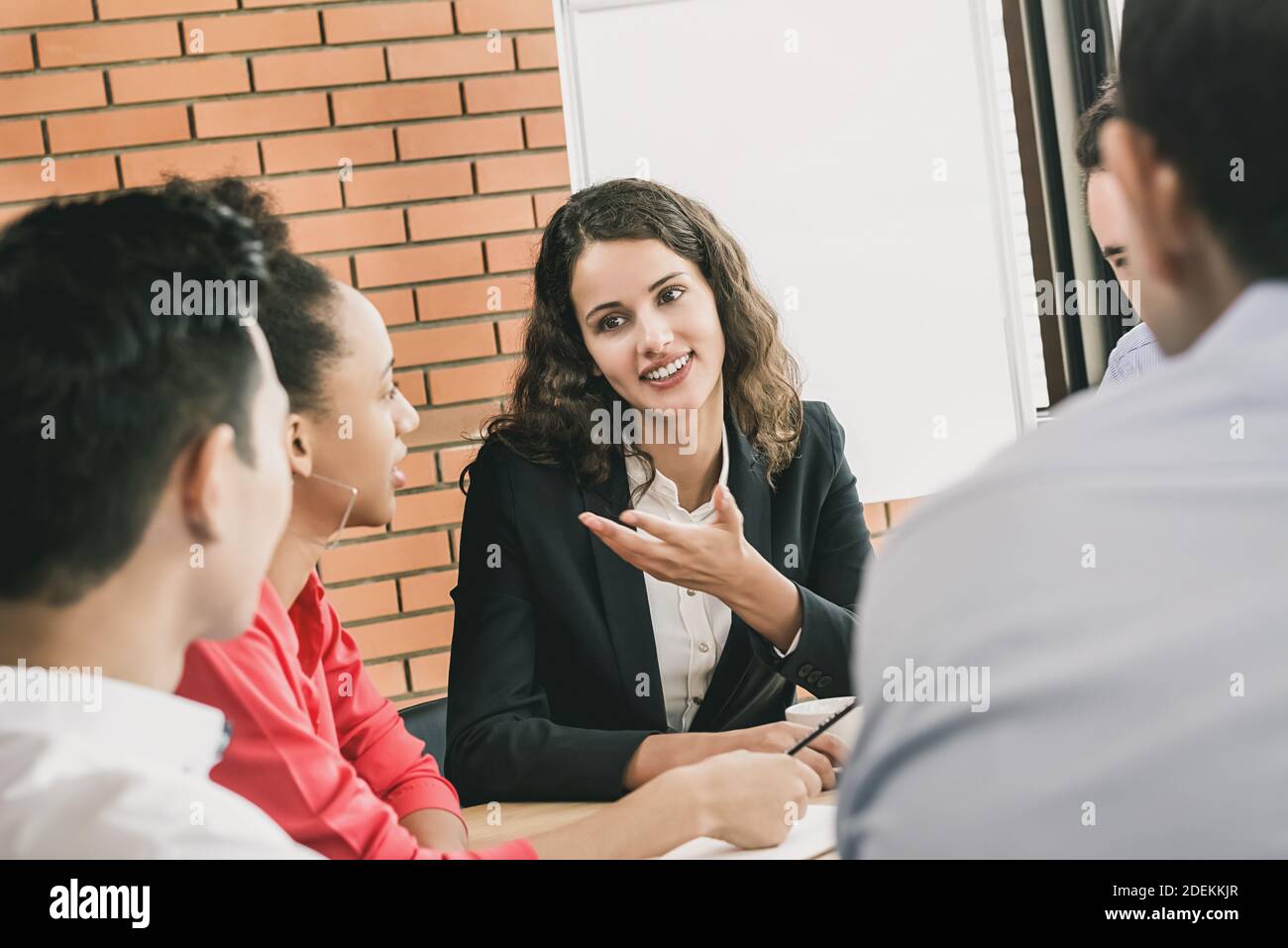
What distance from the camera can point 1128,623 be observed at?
500mm

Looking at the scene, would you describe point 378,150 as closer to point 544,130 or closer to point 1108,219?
point 544,130

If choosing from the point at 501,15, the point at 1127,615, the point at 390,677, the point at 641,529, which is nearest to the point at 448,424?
the point at 390,677

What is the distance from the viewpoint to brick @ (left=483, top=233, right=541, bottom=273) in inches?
110

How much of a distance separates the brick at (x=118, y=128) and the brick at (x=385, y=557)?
1059 mm

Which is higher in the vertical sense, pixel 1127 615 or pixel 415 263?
pixel 415 263

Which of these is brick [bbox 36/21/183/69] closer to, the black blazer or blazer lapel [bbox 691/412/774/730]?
the black blazer

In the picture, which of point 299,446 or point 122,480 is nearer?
point 122,480

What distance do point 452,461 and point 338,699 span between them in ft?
A: 4.06

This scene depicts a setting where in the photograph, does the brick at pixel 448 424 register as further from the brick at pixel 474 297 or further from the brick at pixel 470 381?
the brick at pixel 474 297

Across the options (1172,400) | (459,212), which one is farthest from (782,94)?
(1172,400)

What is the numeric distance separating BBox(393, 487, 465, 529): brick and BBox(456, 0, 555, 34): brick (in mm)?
1123

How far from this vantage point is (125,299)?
799mm
